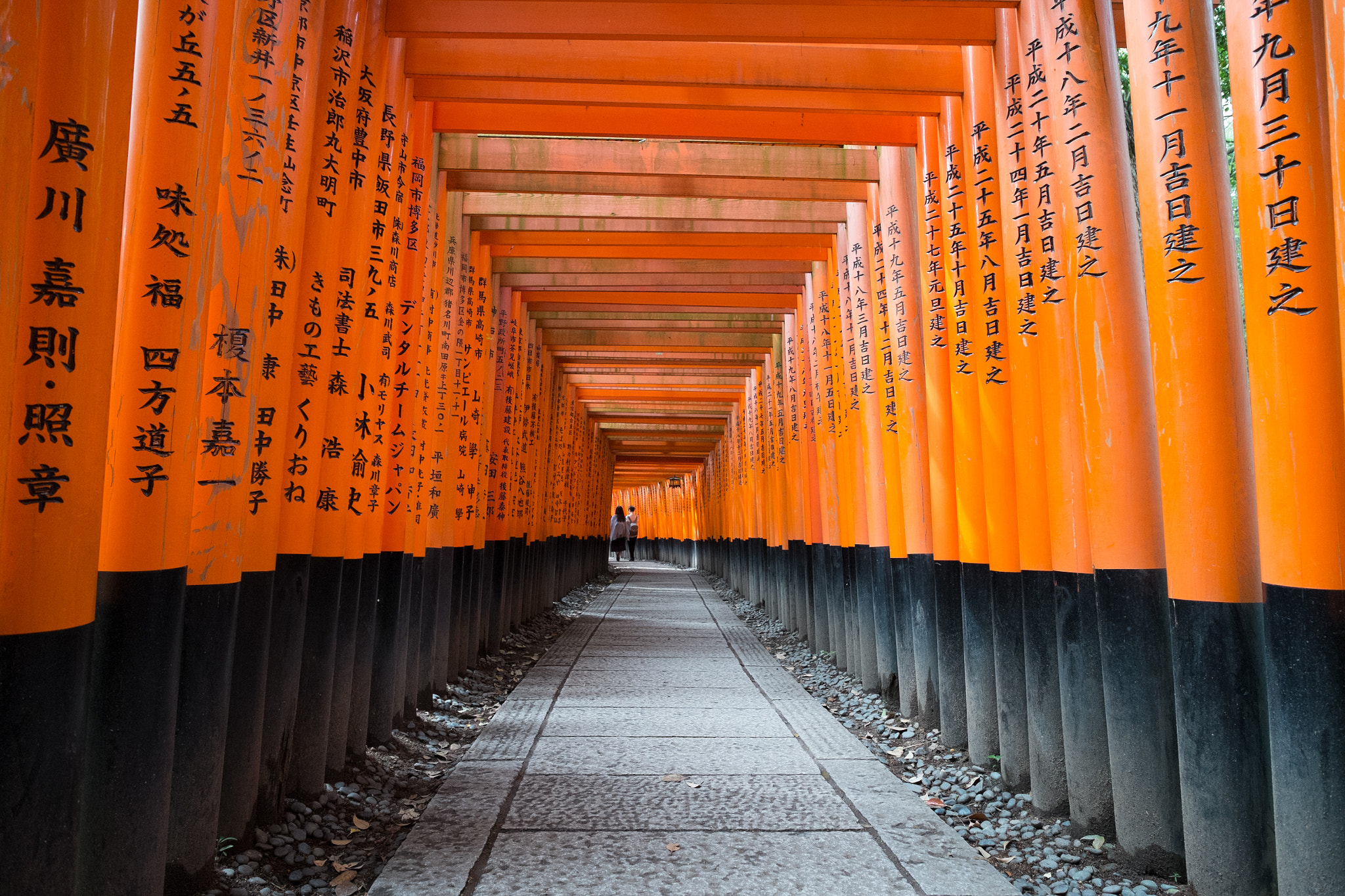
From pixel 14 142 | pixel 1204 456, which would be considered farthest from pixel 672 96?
pixel 14 142

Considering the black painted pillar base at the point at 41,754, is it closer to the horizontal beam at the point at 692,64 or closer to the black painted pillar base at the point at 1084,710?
the black painted pillar base at the point at 1084,710

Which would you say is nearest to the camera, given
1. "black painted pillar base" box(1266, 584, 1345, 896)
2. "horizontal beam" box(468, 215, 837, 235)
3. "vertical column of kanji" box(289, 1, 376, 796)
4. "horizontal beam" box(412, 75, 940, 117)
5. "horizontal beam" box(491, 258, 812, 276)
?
"black painted pillar base" box(1266, 584, 1345, 896)

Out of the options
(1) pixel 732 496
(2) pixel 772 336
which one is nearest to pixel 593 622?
(2) pixel 772 336

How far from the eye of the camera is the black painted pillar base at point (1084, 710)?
10.2ft

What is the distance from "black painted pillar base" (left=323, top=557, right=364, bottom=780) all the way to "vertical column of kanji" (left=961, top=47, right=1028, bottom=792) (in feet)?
10.0

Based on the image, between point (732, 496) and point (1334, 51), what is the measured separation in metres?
14.2

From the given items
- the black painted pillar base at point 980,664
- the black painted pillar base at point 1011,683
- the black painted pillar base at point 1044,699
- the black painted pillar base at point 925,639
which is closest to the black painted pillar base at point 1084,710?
the black painted pillar base at point 1044,699

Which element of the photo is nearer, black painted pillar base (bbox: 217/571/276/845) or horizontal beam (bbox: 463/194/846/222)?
black painted pillar base (bbox: 217/571/276/845)

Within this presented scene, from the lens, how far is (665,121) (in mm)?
5293

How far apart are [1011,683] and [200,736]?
10.8 feet

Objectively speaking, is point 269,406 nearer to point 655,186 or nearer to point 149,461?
point 149,461

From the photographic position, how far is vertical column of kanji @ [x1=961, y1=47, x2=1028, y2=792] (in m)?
3.75

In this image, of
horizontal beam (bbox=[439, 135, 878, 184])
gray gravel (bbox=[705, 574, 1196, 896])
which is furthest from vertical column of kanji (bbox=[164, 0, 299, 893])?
horizontal beam (bbox=[439, 135, 878, 184])

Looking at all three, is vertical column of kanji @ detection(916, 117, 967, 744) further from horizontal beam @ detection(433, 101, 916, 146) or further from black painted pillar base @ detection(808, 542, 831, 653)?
black painted pillar base @ detection(808, 542, 831, 653)
